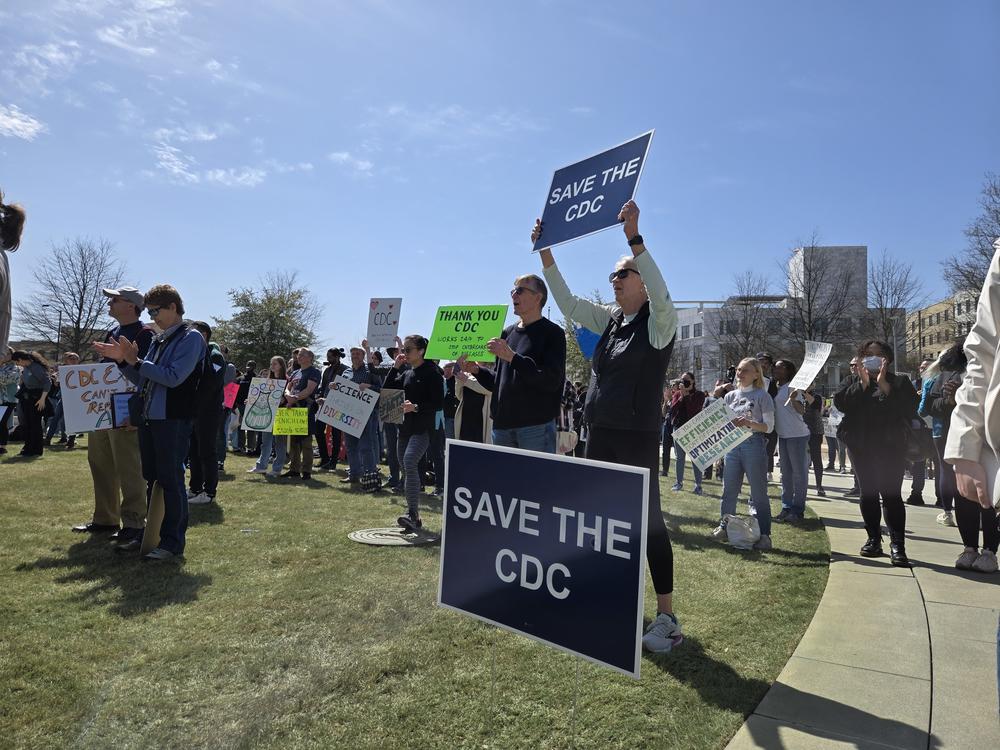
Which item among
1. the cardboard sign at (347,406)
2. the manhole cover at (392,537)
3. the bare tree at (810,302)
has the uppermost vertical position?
the bare tree at (810,302)

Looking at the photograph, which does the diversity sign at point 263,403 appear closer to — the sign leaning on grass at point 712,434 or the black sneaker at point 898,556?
the sign leaning on grass at point 712,434

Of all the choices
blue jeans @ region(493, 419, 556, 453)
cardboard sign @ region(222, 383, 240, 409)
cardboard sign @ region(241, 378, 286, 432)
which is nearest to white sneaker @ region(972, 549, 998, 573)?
blue jeans @ region(493, 419, 556, 453)

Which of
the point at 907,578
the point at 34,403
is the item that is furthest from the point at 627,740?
the point at 34,403

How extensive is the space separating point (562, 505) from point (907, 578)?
4.08m

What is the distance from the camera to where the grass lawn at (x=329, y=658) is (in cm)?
263

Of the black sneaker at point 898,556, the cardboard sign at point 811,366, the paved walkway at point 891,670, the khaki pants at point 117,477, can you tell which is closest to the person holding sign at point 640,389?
the paved walkway at point 891,670

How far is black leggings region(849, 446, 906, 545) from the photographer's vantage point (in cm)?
562

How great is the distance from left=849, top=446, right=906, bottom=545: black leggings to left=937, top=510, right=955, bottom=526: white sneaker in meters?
2.53

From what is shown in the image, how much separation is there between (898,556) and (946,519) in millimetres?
2985

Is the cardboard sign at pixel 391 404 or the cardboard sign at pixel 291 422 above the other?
the cardboard sign at pixel 391 404

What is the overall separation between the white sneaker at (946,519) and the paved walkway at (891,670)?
2929 millimetres

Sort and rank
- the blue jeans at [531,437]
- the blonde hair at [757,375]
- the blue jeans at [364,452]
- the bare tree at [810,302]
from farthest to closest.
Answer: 1. the bare tree at [810,302]
2. the blue jeans at [364,452]
3. the blonde hair at [757,375]
4. the blue jeans at [531,437]

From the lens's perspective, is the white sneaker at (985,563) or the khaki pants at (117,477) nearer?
the white sneaker at (985,563)

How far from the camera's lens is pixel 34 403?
12352mm
